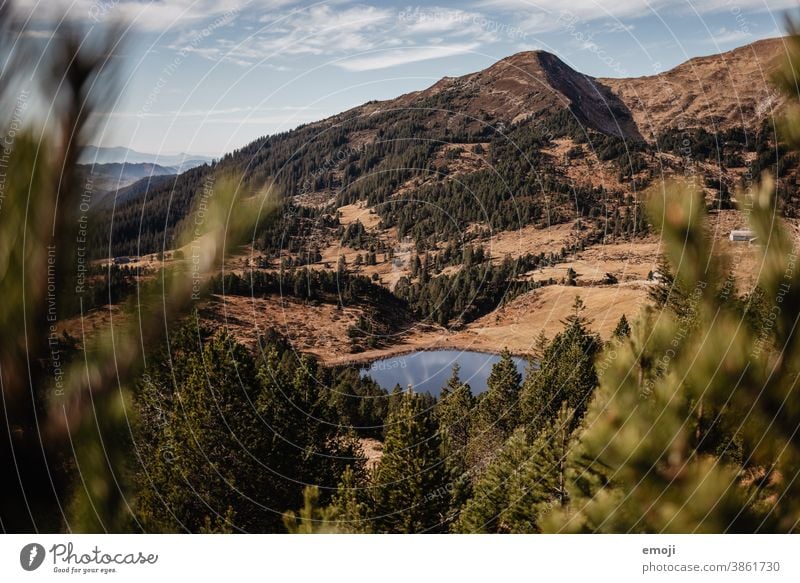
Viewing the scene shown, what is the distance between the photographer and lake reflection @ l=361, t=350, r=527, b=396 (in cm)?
4444

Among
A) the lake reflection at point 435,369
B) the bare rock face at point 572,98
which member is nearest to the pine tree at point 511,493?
the lake reflection at point 435,369

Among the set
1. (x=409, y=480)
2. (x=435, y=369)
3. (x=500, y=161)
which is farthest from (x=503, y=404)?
Answer: (x=500, y=161)

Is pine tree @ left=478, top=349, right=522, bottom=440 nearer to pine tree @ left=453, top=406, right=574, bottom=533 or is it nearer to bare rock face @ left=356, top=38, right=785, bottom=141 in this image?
pine tree @ left=453, top=406, right=574, bottom=533

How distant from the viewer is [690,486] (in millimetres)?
2113

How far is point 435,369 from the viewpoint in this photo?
48.8 m

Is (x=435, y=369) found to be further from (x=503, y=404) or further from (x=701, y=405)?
(x=701, y=405)

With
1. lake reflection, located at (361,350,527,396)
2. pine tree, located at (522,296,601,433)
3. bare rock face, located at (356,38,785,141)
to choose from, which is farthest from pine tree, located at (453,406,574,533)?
bare rock face, located at (356,38,785,141)

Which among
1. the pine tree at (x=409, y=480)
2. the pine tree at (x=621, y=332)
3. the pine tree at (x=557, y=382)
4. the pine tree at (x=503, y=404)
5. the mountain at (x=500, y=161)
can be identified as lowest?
the pine tree at (x=503, y=404)

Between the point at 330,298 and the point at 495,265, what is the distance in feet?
104

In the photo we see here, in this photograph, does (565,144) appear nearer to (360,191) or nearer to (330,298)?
(360,191)

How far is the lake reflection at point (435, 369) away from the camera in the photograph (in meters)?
44.4

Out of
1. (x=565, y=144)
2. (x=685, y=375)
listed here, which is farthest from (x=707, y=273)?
(x=565, y=144)

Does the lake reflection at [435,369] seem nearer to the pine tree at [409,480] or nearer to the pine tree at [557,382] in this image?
the pine tree at [557,382]

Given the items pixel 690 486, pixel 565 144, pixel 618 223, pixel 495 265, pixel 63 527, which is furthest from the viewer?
pixel 565 144
